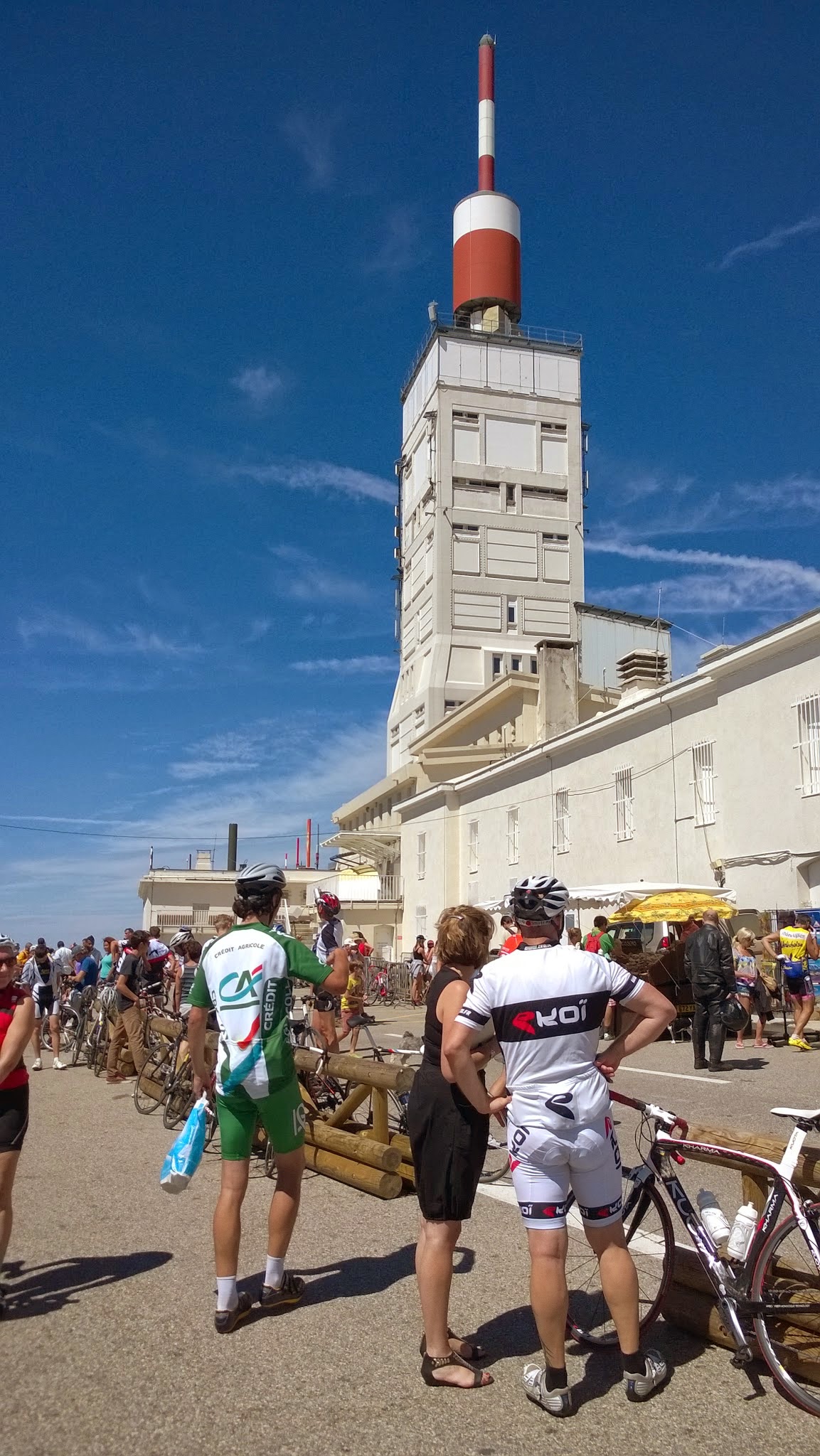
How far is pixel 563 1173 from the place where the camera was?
3.76 meters

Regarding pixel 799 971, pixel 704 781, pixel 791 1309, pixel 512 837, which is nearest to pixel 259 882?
pixel 791 1309

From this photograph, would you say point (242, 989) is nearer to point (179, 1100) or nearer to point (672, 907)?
point (179, 1100)

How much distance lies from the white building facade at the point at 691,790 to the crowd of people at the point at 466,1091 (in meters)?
17.9

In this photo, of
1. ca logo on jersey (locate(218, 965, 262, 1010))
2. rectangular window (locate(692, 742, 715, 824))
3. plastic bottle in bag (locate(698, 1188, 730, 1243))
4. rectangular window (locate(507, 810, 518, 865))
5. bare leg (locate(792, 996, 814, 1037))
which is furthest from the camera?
rectangular window (locate(507, 810, 518, 865))

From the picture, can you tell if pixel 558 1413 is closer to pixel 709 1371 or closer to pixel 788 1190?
pixel 709 1371

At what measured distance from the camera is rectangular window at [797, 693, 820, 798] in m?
21.0

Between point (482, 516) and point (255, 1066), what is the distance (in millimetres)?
58190

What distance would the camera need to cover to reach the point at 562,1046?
3727 mm

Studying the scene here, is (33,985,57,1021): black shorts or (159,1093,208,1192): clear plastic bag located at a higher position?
(159,1093,208,1192): clear plastic bag

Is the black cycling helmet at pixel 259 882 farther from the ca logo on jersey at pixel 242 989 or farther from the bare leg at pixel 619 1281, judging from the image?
the bare leg at pixel 619 1281

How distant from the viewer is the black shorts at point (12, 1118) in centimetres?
505

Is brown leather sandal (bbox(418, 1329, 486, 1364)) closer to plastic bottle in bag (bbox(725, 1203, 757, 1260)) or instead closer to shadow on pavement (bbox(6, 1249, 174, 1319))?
plastic bottle in bag (bbox(725, 1203, 757, 1260))

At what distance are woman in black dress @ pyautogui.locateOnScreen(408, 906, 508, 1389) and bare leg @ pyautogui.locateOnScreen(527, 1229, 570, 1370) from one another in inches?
16.8

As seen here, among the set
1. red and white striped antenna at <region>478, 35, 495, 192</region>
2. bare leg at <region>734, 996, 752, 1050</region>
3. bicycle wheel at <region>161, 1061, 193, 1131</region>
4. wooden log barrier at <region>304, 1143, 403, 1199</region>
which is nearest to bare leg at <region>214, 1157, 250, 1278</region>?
wooden log barrier at <region>304, 1143, 403, 1199</region>
